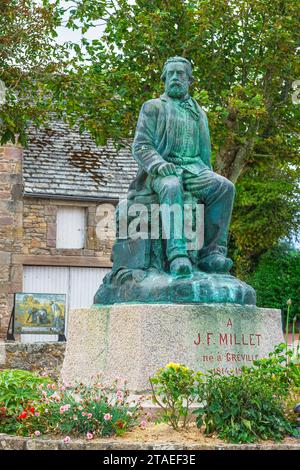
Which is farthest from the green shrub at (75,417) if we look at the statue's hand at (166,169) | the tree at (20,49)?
the tree at (20,49)

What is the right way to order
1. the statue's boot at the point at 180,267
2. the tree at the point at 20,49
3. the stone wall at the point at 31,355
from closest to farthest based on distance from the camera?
the statue's boot at the point at 180,267 → the tree at the point at 20,49 → the stone wall at the point at 31,355

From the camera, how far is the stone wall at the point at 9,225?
25.8m

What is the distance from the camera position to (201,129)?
10.5 metres

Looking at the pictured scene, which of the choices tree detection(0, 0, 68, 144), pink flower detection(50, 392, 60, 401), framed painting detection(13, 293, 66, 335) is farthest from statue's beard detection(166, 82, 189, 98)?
framed painting detection(13, 293, 66, 335)

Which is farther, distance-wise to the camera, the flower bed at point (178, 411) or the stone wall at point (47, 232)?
the stone wall at point (47, 232)

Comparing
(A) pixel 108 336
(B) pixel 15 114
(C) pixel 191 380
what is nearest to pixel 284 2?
(B) pixel 15 114

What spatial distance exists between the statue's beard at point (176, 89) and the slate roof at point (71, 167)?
51.0 feet

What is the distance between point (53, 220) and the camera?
26859mm

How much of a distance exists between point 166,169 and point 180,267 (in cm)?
98

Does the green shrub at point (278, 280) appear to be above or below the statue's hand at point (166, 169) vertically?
above

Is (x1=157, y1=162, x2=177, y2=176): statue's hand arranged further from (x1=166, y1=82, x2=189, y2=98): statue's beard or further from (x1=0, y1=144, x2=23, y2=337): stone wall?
(x1=0, y1=144, x2=23, y2=337): stone wall

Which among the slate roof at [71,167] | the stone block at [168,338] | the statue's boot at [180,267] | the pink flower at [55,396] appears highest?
the slate roof at [71,167]

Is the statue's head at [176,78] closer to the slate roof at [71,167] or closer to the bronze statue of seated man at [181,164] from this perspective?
the bronze statue of seated man at [181,164]

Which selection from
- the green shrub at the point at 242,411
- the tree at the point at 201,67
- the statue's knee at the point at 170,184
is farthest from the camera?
the tree at the point at 201,67
